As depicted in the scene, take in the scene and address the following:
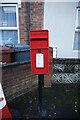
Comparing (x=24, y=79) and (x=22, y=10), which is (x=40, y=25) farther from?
(x=24, y=79)

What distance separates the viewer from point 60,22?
7.91m

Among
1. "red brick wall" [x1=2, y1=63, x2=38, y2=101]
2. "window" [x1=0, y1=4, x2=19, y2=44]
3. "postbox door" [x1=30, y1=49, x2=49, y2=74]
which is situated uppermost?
"window" [x1=0, y1=4, x2=19, y2=44]

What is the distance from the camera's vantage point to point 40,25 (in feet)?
26.1

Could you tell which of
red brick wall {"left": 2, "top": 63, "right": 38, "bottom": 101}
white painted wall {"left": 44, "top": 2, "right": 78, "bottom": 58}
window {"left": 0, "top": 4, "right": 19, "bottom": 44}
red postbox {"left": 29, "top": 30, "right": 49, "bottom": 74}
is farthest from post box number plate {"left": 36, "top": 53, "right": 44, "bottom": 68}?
window {"left": 0, "top": 4, "right": 19, "bottom": 44}

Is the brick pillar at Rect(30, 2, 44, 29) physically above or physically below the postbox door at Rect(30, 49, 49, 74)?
above

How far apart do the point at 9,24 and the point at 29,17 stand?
76cm

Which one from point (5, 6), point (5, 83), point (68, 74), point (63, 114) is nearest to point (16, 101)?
point (5, 83)

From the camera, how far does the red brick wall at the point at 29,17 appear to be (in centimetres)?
786

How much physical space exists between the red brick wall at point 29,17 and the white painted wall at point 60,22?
202mm

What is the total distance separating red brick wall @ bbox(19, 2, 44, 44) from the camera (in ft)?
25.8

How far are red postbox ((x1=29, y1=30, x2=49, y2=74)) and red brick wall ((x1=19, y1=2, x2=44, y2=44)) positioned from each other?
334cm

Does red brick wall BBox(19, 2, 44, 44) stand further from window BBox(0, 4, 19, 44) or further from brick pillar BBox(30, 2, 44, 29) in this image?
window BBox(0, 4, 19, 44)

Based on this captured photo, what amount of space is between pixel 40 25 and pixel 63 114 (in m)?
4.02

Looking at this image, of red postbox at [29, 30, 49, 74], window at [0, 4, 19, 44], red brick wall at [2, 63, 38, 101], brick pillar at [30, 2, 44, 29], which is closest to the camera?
red postbox at [29, 30, 49, 74]
